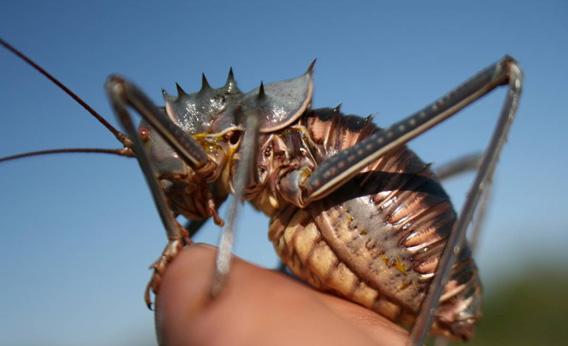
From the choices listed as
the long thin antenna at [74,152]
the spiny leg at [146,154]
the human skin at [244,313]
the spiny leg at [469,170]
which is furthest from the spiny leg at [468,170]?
the long thin antenna at [74,152]

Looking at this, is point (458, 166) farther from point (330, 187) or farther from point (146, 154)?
point (146, 154)

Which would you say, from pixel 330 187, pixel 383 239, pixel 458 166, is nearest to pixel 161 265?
pixel 330 187

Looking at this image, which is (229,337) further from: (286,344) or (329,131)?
(329,131)

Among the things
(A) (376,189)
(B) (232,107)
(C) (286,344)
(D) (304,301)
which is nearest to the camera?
(C) (286,344)

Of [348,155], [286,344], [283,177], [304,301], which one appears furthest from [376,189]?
[286,344]

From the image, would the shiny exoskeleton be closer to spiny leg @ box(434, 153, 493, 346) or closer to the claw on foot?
spiny leg @ box(434, 153, 493, 346)

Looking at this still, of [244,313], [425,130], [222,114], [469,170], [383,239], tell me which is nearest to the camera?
[244,313]

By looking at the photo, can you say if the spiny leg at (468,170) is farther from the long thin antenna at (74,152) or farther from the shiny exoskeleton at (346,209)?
the long thin antenna at (74,152)
